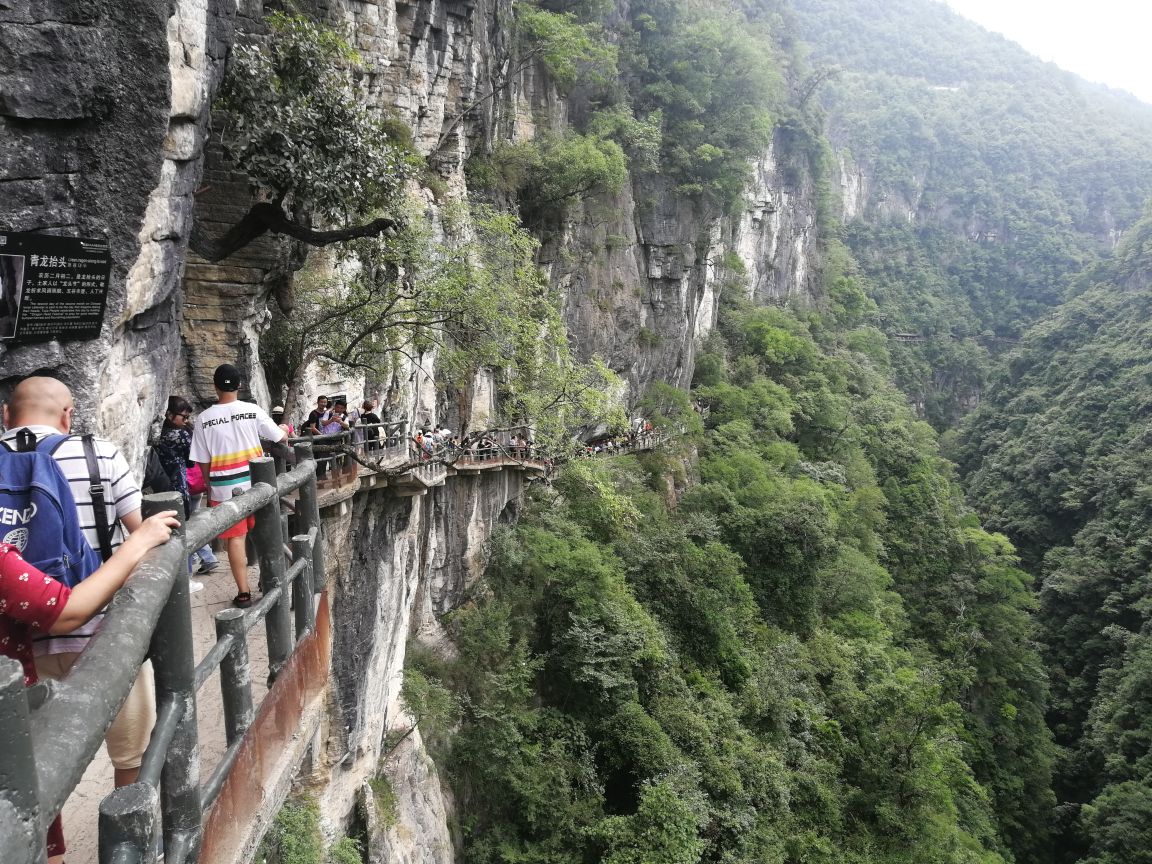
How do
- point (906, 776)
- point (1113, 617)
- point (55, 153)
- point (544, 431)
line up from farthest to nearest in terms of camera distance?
point (1113, 617) → point (906, 776) → point (544, 431) → point (55, 153)

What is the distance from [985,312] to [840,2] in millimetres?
68221

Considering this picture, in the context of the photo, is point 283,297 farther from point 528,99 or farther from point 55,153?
point 528,99

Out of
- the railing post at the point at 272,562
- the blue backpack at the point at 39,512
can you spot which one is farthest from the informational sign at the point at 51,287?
the blue backpack at the point at 39,512

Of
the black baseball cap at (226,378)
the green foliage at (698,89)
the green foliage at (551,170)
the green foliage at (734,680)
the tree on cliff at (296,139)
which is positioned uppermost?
the green foliage at (698,89)

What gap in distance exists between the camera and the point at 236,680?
2.37 m

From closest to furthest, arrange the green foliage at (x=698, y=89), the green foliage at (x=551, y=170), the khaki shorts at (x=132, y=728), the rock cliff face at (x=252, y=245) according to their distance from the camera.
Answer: the khaki shorts at (x=132, y=728)
the rock cliff face at (x=252, y=245)
the green foliage at (x=551, y=170)
the green foliage at (x=698, y=89)

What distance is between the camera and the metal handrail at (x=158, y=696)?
3.08 feet

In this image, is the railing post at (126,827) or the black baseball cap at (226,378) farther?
the black baseball cap at (226,378)

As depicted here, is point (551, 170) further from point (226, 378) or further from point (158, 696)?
point (158, 696)

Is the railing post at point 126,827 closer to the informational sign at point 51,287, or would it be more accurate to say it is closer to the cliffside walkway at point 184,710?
the cliffside walkway at point 184,710

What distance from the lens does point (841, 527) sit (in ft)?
90.7

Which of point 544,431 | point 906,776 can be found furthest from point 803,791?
point 544,431

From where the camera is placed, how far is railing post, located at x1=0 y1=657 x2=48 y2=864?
0.90 metres

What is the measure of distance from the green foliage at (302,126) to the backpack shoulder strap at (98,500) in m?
5.71
